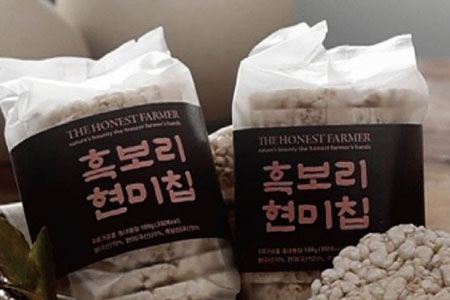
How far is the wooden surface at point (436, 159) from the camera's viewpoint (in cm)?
80

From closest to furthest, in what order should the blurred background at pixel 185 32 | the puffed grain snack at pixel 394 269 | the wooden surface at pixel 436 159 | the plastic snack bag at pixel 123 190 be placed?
the puffed grain snack at pixel 394 269 → the plastic snack bag at pixel 123 190 → the wooden surface at pixel 436 159 → the blurred background at pixel 185 32

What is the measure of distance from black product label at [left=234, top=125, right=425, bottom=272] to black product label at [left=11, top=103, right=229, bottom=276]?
5 cm

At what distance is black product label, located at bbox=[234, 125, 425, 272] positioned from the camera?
615 mm

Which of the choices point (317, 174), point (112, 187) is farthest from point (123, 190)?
point (317, 174)

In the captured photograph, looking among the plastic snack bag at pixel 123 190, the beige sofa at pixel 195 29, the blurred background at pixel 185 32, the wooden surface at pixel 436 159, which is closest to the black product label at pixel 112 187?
the plastic snack bag at pixel 123 190

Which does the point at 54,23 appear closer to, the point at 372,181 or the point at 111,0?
the point at 111,0

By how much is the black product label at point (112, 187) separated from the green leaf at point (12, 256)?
0.07m

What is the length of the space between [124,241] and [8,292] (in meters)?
0.09

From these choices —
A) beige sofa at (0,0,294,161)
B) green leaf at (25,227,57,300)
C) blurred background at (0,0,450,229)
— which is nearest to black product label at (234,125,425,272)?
green leaf at (25,227,57,300)

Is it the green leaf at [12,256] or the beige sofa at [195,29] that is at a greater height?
the green leaf at [12,256]

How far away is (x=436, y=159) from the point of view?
0.93 metres

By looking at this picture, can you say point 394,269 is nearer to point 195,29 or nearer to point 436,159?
point 436,159

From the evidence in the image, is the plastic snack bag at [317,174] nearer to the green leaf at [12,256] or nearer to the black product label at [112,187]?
the black product label at [112,187]

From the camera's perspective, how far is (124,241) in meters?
0.61
